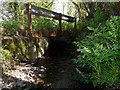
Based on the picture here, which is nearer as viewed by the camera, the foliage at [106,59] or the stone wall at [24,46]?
the foliage at [106,59]

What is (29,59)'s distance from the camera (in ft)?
17.8

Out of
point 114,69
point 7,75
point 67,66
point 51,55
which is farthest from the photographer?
point 51,55

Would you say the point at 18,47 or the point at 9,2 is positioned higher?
the point at 9,2

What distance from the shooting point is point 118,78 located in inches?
137

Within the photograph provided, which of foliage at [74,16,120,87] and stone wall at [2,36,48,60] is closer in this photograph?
foliage at [74,16,120,87]

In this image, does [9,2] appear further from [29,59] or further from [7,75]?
[7,75]

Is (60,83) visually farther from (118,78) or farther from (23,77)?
(118,78)

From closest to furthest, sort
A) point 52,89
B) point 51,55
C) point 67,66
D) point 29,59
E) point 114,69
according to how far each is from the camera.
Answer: point 114,69
point 52,89
point 67,66
point 29,59
point 51,55

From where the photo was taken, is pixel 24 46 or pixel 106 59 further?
pixel 24 46

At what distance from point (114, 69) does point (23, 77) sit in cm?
166

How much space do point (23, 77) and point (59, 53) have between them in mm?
2104

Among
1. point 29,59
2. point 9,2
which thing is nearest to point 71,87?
point 29,59

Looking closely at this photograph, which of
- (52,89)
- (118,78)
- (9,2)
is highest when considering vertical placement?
(9,2)

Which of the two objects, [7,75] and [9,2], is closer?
[7,75]
